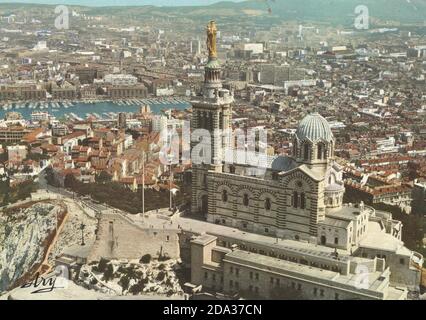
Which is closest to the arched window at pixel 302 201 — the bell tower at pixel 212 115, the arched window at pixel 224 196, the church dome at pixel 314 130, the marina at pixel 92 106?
the church dome at pixel 314 130

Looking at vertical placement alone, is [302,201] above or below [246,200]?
above

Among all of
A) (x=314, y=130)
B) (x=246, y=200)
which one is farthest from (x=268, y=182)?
(x=314, y=130)

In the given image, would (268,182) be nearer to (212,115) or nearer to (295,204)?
(295,204)

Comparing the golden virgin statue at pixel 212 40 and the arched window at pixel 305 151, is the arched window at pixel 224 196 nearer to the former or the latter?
the arched window at pixel 305 151

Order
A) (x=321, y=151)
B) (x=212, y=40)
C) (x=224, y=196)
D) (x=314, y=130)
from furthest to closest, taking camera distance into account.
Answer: (x=212, y=40) < (x=224, y=196) < (x=321, y=151) < (x=314, y=130)

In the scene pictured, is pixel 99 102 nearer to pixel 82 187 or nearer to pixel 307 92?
pixel 307 92

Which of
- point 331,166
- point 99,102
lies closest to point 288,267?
point 331,166

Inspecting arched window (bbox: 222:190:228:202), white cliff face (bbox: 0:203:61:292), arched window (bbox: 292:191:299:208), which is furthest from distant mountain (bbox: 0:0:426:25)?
arched window (bbox: 292:191:299:208)
